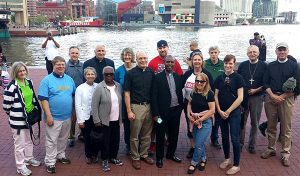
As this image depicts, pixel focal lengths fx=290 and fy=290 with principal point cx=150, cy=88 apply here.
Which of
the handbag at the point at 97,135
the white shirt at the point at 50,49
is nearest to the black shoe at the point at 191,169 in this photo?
the handbag at the point at 97,135

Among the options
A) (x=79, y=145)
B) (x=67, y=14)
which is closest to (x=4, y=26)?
(x=79, y=145)

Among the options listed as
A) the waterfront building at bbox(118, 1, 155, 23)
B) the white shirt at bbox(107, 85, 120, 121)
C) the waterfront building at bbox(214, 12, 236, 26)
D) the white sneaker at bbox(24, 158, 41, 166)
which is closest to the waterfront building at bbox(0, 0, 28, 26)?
the waterfront building at bbox(118, 1, 155, 23)

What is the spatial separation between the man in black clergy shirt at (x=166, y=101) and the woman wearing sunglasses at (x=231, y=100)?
0.66 m

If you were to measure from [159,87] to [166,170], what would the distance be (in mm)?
1384

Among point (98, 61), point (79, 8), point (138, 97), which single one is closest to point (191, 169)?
point (138, 97)

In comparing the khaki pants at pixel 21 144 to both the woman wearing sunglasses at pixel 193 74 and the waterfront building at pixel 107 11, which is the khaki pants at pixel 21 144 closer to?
the woman wearing sunglasses at pixel 193 74

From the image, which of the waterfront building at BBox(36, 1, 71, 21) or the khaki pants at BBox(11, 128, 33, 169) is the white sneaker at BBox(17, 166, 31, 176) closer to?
the khaki pants at BBox(11, 128, 33, 169)

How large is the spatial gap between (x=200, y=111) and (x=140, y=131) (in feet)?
3.68

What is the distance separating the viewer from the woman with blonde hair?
4.32m

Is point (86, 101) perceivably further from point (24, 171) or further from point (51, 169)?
point (24, 171)

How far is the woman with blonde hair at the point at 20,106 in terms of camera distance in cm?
432

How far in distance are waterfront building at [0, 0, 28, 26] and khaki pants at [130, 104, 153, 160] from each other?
89.0 metres

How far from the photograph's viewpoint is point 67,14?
505ft

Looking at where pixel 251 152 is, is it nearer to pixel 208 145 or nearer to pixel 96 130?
pixel 208 145
